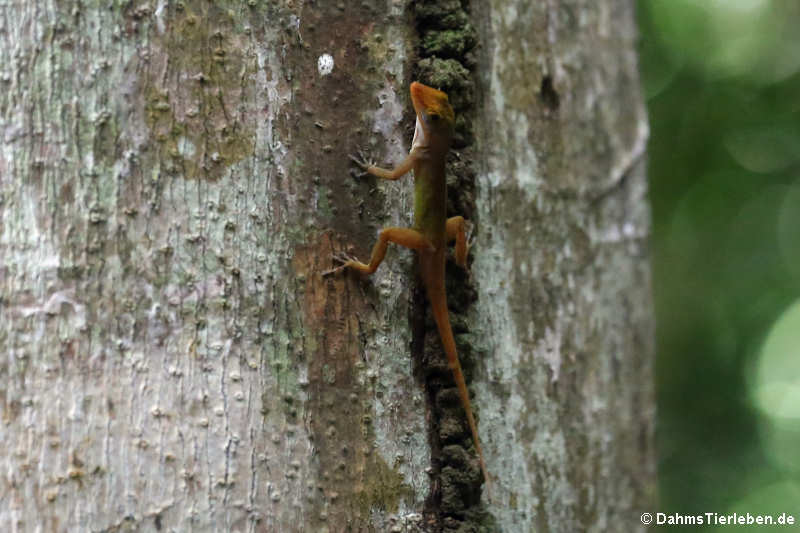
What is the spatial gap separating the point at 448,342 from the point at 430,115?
0.66 metres

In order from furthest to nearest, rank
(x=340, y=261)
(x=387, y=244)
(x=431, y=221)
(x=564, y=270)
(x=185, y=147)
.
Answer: (x=564, y=270), (x=431, y=221), (x=387, y=244), (x=340, y=261), (x=185, y=147)

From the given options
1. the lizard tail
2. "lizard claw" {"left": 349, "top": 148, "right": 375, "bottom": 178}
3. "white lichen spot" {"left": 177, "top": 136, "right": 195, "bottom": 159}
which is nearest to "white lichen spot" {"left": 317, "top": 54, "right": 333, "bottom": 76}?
"lizard claw" {"left": 349, "top": 148, "right": 375, "bottom": 178}

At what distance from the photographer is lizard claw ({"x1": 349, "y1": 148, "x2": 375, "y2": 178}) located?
1.84 metres

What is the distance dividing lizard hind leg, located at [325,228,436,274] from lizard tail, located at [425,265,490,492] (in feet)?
0.37

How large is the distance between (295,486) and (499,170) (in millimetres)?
1090

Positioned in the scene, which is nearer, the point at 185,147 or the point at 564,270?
the point at 185,147

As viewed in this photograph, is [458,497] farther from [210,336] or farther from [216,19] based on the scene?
[216,19]

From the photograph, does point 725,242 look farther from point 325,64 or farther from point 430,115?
point 325,64

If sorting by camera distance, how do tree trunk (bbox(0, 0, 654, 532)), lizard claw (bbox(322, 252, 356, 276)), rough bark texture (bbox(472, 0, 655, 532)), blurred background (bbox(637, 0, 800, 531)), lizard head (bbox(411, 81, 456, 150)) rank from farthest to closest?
blurred background (bbox(637, 0, 800, 531)) < rough bark texture (bbox(472, 0, 655, 532)) < lizard head (bbox(411, 81, 456, 150)) < lizard claw (bbox(322, 252, 356, 276)) < tree trunk (bbox(0, 0, 654, 532))

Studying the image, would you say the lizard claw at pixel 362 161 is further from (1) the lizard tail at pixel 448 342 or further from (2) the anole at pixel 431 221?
(1) the lizard tail at pixel 448 342

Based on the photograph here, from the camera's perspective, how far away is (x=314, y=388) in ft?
5.67

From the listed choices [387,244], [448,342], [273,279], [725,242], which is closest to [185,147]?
[273,279]

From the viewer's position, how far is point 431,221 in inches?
81.5

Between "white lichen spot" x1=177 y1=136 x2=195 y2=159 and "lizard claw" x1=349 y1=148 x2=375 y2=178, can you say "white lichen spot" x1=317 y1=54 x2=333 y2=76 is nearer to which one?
"lizard claw" x1=349 y1=148 x2=375 y2=178
